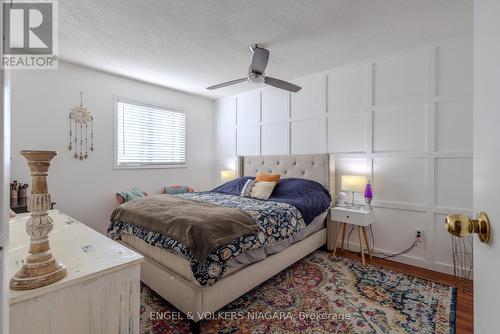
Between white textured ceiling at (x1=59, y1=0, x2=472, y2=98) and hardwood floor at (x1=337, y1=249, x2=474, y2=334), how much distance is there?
263 centimetres

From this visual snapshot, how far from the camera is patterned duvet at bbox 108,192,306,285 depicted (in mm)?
1634

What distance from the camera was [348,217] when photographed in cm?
288

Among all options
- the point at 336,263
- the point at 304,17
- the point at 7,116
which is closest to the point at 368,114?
the point at 304,17

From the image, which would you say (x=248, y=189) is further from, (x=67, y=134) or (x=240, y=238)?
(x=67, y=134)

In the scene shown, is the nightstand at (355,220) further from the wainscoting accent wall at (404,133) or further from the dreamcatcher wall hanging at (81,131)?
the dreamcatcher wall hanging at (81,131)

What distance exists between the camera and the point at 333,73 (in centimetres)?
340

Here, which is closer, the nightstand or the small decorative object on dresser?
the nightstand

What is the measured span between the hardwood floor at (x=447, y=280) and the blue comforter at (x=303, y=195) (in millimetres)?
785

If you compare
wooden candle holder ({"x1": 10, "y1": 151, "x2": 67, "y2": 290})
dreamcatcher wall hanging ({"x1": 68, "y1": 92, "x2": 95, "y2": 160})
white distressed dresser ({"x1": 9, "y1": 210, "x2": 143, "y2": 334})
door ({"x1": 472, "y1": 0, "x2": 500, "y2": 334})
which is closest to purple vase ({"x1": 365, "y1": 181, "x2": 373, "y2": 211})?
door ({"x1": 472, "y1": 0, "x2": 500, "y2": 334})

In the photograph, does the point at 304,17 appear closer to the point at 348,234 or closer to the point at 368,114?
the point at 368,114

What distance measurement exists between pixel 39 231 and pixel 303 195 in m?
2.72

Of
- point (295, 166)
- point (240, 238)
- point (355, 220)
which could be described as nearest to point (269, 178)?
point (295, 166)

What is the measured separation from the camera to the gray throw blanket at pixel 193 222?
1664mm

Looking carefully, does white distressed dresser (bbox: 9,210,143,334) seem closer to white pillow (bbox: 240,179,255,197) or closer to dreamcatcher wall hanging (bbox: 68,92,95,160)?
white pillow (bbox: 240,179,255,197)
